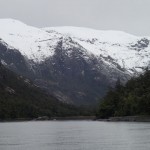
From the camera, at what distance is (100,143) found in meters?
93.3

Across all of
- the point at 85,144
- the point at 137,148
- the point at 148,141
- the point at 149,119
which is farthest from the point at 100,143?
the point at 149,119

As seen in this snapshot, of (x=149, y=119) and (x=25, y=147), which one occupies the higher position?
(x=25, y=147)

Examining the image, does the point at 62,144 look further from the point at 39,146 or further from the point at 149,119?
the point at 149,119

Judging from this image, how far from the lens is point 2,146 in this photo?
309 ft

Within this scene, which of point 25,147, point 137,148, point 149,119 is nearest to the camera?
point 137,148

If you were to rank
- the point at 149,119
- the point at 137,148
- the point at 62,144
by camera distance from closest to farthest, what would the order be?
the point at 137,148
the point at 62,144
the point at 149,119

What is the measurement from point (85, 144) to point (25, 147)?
10559 millimetres

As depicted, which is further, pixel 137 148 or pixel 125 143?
pixel 125 143

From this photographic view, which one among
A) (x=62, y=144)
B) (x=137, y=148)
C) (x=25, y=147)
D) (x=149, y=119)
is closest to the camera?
(x=137, y=148)

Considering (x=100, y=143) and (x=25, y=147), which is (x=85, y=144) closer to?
(x=100, y=143)

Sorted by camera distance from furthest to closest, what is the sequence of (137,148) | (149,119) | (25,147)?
(149,119), (25,147), (137,148)

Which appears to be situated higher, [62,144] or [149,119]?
[62,144]

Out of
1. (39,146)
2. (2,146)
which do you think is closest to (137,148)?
(39,146)

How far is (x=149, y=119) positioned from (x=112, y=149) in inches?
4747
